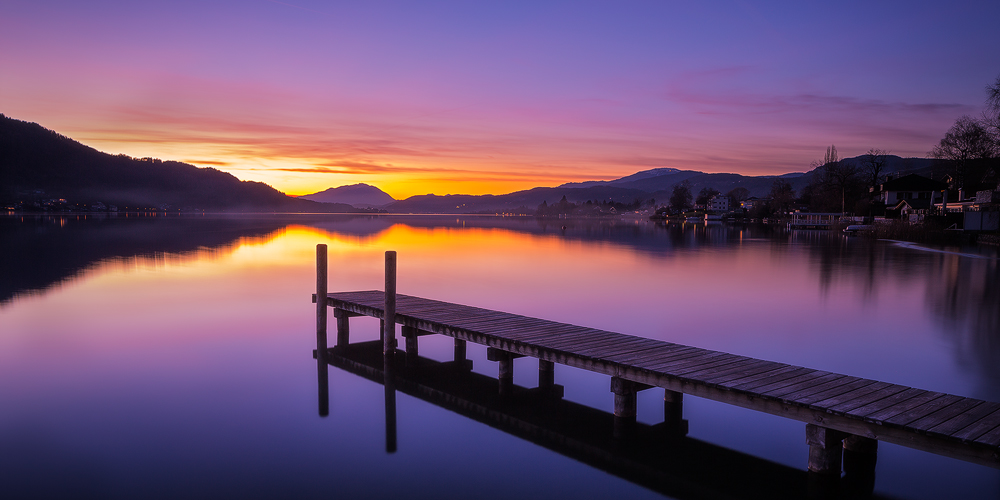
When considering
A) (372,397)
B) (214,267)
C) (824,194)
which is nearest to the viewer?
(372,397)

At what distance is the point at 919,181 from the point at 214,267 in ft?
307

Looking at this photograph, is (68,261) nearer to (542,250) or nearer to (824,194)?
(542,250)

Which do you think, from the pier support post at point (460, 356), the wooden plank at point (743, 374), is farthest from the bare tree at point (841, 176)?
the wooden plank at point (743, 374)

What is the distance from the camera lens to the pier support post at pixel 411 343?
13391 mm

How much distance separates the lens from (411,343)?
44.4 feet

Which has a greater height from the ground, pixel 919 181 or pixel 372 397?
pixel 919 181

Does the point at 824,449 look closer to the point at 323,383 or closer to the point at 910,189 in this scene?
the point at 323,383

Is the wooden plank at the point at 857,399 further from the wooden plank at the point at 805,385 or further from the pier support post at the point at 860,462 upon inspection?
the pier support post at the point at 860,462

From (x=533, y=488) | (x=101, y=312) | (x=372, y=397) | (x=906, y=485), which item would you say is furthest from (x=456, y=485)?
(x=101, y=312)

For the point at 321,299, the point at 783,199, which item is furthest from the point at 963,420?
the point at 783,199

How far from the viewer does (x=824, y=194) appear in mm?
115812

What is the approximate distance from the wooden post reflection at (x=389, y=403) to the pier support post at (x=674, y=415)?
4297 mm

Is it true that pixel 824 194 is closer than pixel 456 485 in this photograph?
No

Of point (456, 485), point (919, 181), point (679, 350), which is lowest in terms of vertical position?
point (456, 485)
